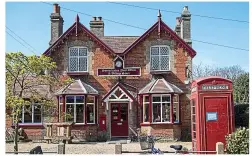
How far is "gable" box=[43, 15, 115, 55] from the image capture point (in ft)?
73.8

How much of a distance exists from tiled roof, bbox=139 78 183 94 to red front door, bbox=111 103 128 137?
156 cm

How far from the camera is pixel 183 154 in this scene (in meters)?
11.3

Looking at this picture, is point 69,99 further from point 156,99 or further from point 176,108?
point 176,108

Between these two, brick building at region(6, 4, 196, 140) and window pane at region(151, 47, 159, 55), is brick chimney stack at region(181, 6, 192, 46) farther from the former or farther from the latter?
window pane at region(151, 47, 159, 55)

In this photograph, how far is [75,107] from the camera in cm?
2178

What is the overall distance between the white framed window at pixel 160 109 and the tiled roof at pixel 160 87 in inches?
16.6

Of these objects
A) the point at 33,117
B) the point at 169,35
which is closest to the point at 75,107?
the point at 33,117

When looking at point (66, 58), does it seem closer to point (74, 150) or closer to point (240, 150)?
point (74, 150)

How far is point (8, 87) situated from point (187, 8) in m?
14.0

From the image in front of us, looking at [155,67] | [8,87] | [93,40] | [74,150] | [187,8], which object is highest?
[187,8]

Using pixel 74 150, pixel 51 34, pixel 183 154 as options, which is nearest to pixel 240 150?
pixel 183 154

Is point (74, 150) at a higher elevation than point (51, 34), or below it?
below

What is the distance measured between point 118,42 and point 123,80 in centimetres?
333

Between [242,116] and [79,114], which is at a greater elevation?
[79,114]
